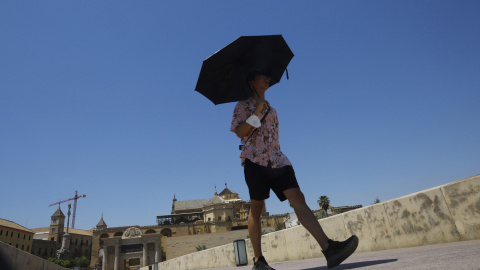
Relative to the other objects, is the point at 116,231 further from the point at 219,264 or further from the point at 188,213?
the point at 219,264

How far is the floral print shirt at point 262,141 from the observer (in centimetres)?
258

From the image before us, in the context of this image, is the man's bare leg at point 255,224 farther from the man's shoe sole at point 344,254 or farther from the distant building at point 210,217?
the distant building at point 210,217

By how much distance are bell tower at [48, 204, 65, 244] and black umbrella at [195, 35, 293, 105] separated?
104m

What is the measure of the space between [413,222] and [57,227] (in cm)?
10769

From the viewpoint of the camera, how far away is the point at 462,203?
291cm

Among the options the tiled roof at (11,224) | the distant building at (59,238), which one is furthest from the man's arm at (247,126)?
the distant building at (59,238)

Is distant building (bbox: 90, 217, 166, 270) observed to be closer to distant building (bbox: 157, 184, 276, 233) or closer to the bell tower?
distant building (bbox: 157, 184, 276, 233)

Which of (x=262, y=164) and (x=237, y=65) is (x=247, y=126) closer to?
(x=262, y=164)

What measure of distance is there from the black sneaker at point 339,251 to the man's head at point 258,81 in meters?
1.63

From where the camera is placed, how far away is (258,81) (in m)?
2.85

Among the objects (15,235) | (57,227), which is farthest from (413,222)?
(57,227)

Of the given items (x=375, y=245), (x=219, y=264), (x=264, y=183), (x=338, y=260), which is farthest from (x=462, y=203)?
(x=219, y=264)

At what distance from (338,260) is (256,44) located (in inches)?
A: 91.4

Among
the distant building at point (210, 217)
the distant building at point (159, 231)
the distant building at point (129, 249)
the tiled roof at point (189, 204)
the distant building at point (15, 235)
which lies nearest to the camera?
the distant building at point (129, 249)
